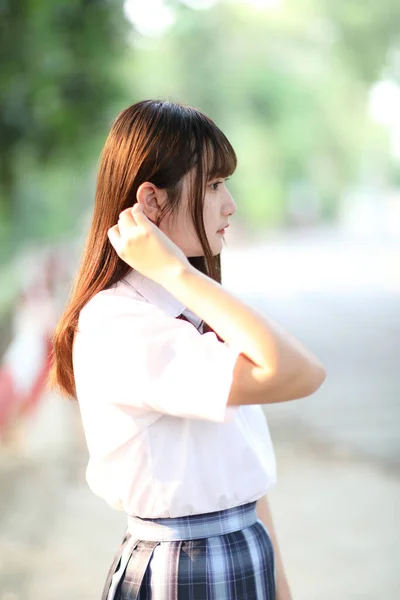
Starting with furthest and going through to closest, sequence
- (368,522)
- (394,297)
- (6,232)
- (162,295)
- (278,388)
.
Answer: (394,297) → (6,232) → (368,522) → (162,295) → (278,388)

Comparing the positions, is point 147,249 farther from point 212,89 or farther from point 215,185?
point 212,89

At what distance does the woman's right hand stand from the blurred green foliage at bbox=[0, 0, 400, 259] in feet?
1.09

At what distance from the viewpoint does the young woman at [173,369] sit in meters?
0.87

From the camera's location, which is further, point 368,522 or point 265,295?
point 265,295

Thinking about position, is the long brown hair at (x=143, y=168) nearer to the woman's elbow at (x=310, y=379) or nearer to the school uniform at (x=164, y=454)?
the school uniform at (x=164, y=454)

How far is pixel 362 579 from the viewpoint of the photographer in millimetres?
2494

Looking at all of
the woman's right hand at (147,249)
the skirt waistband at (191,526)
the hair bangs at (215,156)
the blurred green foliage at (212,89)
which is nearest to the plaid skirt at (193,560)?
the skirt waistband at (191,526)

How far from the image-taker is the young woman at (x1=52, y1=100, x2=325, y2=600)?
869 millimetres

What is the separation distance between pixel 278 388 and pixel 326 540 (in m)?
2.05

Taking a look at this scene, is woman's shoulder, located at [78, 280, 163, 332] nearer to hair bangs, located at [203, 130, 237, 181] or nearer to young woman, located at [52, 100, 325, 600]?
young woman, located at [52, 100, 325, 600]

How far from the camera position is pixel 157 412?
93 cm

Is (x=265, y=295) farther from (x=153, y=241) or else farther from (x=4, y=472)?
(x=153, y=241)

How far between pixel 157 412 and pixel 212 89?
11646 mm

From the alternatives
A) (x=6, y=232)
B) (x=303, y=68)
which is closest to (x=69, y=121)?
(x=6, y=232)
